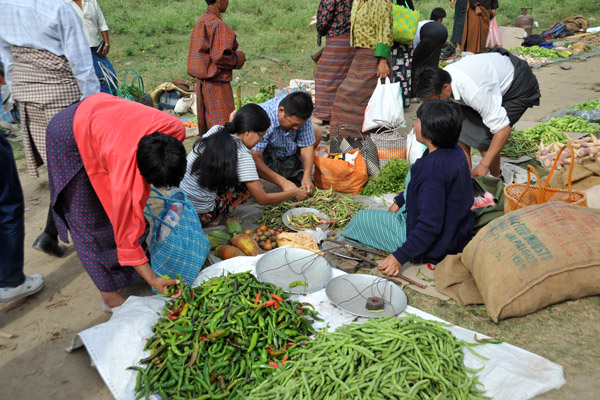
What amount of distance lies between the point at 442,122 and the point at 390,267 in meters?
1.04

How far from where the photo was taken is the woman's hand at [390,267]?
9.73ft

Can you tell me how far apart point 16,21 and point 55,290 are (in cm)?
199

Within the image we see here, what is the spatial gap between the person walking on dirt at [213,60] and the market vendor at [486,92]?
2.23 m

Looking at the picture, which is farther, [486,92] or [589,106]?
[589,106]

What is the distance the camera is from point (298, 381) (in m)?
2.06

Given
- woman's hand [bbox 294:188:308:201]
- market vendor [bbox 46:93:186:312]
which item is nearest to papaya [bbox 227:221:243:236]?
woman's hand [bbox 294:188:308:201]

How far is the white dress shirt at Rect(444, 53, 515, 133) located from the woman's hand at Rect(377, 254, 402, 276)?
1669 mm

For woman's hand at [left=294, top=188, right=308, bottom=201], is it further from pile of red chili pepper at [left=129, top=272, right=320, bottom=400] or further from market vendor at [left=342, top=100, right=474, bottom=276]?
pile of red chili pepper at [left=129, top=272, right=320, bottom=400]

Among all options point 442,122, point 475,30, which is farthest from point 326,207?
point 475,30

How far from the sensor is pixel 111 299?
2.90 meters

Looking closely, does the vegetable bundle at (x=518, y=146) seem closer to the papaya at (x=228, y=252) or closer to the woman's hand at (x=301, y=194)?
the woman's hand at (x=301, y=194)

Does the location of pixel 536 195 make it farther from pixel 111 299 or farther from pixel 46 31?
pixel 46 31

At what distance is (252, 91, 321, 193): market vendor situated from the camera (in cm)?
384

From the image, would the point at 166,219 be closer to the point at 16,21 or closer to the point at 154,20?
the point at 16,21
